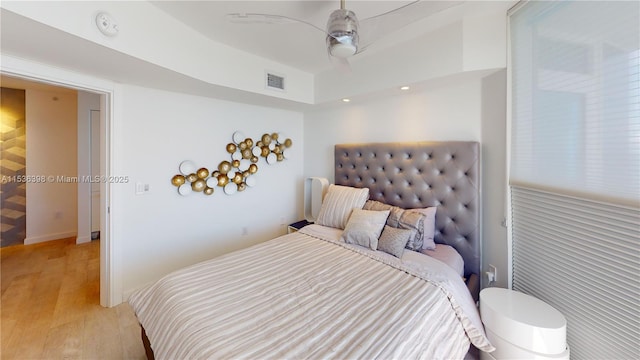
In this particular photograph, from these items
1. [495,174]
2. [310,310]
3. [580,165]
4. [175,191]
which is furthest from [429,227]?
[175,191]

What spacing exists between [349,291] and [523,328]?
3.20 ft

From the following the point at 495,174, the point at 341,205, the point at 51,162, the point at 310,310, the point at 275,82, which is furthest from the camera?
the point at 51,162

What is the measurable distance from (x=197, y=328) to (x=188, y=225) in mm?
1844

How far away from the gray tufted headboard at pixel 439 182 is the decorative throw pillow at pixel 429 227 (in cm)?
9

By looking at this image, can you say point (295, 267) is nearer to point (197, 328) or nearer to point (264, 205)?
point (197, 328)

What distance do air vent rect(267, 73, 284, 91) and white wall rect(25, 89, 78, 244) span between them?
3.81 meters

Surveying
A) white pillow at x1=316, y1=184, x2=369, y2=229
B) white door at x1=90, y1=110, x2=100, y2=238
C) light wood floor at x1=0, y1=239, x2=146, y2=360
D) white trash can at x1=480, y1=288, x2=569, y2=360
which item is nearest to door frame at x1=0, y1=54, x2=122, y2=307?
light wood floor at x1=0, y1=239, x2=146, y2=360

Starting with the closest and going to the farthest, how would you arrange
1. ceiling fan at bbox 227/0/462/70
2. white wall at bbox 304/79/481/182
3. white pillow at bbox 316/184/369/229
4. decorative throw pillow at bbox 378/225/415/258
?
1. ceiling fan at bbox 227/0/462/70
2. decorative throw pillow at bbox 378/225/415/258
3. white wall at bbox 304/79/481/182
4. white pillow at bbox 316/184/369/229

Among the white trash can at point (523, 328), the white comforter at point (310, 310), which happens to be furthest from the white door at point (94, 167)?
the white trash can at point (523, 328)

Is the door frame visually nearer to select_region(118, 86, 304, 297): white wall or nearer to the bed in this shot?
select_region(118, 86, 304, 297): white wall

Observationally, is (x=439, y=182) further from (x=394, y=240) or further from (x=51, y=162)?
(x=51, y=162)

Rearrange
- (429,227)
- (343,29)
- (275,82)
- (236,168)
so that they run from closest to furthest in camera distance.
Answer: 1. (343,29)
2. (429,227)
3. (275,82)
4. (236,168)

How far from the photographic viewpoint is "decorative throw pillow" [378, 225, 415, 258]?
6.28ft

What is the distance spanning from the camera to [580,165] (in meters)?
1.42
